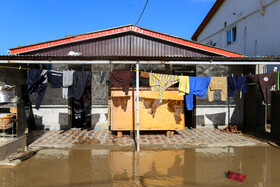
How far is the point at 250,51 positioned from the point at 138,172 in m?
12.6

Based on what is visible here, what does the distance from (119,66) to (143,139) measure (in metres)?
Answer: 3.89

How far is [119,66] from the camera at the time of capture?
9.71 metres

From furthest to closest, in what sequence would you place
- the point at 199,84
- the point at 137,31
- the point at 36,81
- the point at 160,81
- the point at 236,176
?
the point at 137,31
the point at 199,84
the point at 160,81
the point at 36,81
the point at 236,176

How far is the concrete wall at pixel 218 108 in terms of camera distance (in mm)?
10008

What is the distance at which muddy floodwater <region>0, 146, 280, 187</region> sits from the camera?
180 inches

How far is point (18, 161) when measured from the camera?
559 cm

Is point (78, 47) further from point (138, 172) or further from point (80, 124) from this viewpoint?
point (138, 172)

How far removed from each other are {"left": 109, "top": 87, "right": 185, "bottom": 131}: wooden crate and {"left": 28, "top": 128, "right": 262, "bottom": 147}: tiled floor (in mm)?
517

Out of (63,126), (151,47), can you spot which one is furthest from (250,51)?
(63,126)

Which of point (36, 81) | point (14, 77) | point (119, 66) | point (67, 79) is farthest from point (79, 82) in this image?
point (14, 77)

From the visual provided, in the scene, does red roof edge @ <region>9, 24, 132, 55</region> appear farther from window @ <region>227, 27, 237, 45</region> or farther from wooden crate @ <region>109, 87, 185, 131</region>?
window @ <region>227, 27, 237, 45</region>

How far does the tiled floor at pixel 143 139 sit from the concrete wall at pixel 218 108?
80 cm

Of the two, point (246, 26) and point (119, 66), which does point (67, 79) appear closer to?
point (119, 66)

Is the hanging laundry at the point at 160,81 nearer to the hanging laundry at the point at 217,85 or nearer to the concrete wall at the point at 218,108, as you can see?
the hanging laundry at the point at 217,85
